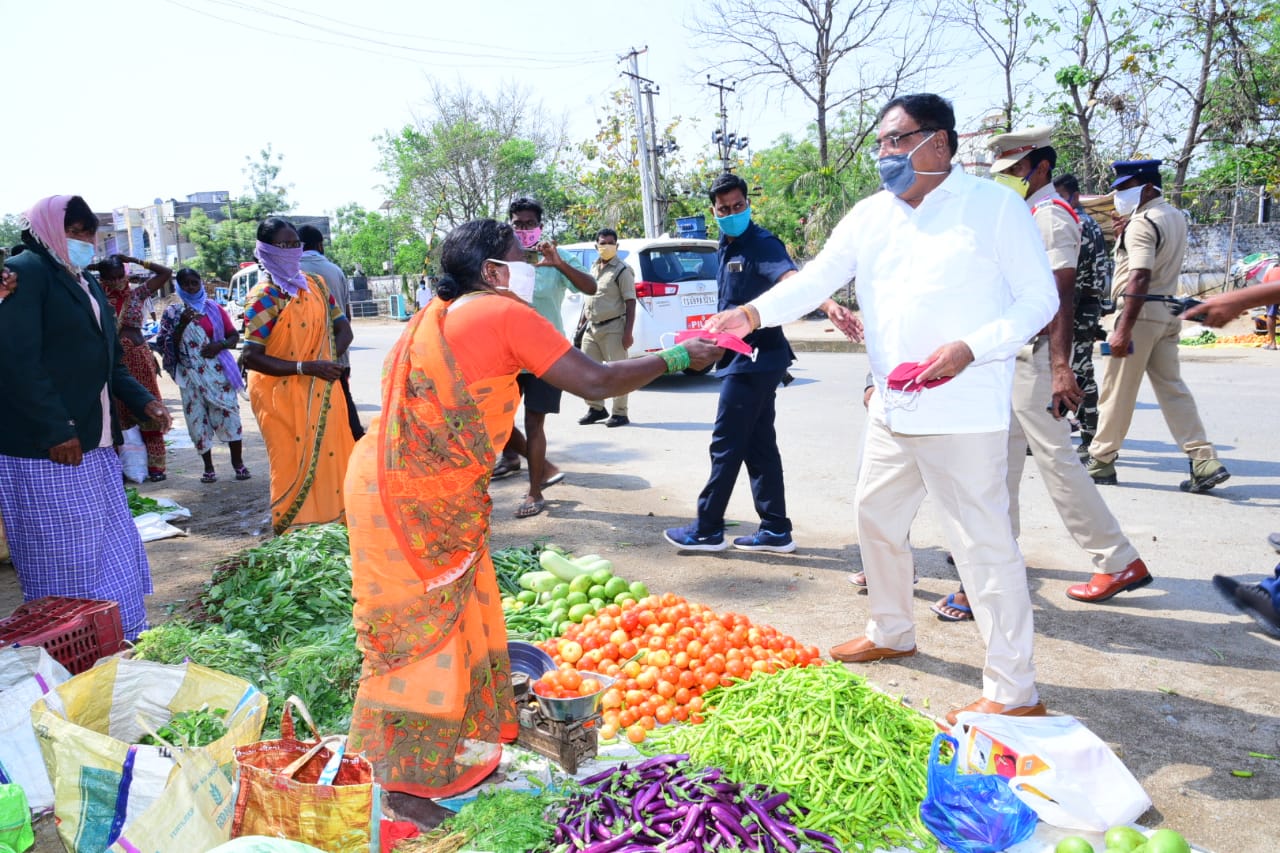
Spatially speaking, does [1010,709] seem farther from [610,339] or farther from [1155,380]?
[610,339]

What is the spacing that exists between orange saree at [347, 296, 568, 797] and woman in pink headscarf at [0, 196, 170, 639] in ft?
6.43

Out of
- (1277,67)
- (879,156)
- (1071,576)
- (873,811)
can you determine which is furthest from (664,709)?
(1277,67)

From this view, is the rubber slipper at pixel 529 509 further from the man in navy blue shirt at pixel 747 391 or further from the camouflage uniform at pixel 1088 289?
the camouflage uniform at pixel 1088 289

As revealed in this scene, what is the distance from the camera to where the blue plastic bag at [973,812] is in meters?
2.63

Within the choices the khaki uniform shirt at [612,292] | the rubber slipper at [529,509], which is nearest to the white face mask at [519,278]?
the rubber slipper at [529,509]

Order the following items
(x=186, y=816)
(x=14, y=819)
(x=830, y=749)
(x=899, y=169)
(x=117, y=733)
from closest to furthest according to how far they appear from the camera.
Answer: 1. (x=186, y=816)
2. (x=14, y=819)
3. (x=830, y=749)
4. (x=117, y=733)
5. (x=899, y=169)

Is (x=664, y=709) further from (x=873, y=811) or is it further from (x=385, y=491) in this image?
(x=385, y=491)

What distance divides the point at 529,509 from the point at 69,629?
3.55 metres

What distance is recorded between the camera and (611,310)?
32.3ft

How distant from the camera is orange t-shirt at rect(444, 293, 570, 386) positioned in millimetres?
2898

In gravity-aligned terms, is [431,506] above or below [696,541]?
above

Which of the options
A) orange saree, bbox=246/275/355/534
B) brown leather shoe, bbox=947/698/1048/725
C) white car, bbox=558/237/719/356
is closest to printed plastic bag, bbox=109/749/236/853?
brown leather shoe, bbox=947/698/1048/725

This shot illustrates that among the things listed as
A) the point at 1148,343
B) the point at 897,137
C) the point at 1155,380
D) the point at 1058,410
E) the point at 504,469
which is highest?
the point at 897,137

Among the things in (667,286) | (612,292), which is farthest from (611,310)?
(667,286)
